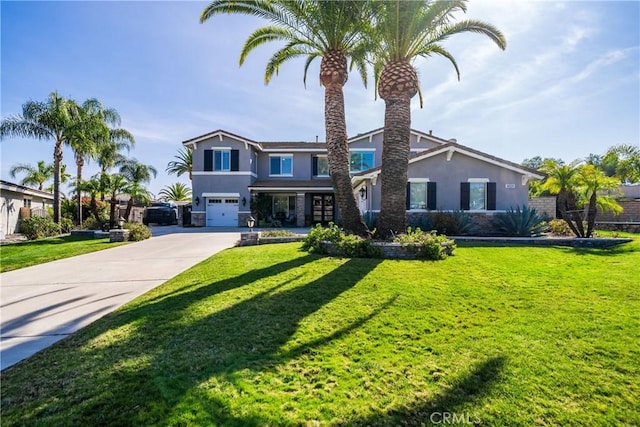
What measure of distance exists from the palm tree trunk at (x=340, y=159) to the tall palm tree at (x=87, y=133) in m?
19.9

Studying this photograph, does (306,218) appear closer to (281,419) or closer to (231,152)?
(231,152)

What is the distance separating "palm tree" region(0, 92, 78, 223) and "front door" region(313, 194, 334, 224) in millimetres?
17959

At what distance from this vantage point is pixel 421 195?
687 inches

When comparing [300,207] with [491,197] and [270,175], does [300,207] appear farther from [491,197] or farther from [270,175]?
[491,197]

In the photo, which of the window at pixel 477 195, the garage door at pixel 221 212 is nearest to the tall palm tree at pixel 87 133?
the garage door at pixel 221 212

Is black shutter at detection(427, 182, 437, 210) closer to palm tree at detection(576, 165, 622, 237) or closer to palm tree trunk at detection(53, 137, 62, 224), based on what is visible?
palm tree at detection(576, 165, 622, 237)

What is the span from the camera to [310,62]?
1427cm

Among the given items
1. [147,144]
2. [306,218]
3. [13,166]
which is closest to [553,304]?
[306,218]

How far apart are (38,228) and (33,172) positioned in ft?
89.7

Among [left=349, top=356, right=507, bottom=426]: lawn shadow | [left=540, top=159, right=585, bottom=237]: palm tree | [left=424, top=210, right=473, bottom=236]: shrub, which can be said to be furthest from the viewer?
[left=424, top=210, right=473, bottom=236]: shrub

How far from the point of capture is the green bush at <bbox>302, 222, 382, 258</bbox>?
9.59 metres

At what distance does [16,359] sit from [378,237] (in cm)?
884

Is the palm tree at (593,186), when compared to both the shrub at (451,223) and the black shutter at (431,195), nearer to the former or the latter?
the shrub at (451,223)

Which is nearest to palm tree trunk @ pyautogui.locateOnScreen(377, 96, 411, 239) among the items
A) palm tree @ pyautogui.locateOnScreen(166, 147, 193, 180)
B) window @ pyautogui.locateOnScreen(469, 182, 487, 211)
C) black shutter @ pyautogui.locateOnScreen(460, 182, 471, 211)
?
black shutter @ pyautogui.locateOnScreen(460, 182, 471, 211)
